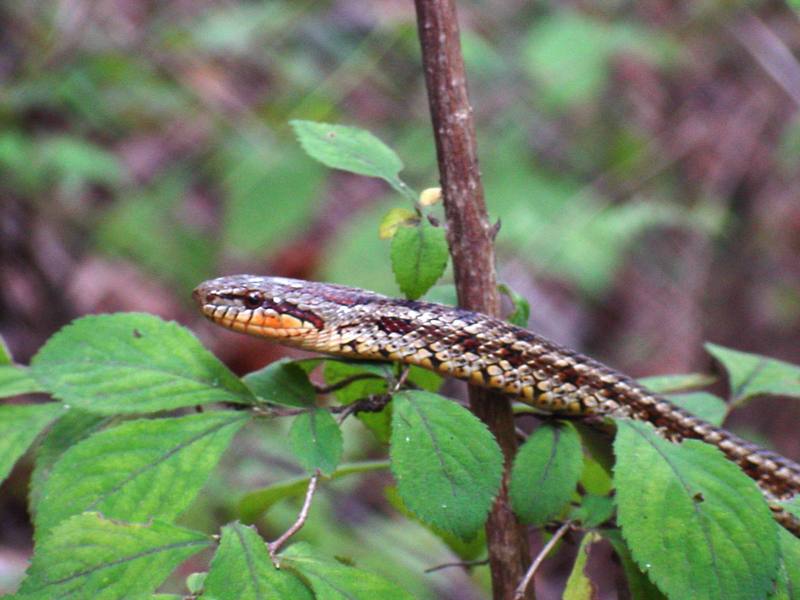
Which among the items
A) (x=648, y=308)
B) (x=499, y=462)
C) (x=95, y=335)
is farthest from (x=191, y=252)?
(x=499, y=462)

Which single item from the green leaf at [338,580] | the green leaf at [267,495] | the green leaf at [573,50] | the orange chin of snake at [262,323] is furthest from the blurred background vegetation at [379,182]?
the green leaf at [338,580]

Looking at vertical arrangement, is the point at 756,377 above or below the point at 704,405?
above

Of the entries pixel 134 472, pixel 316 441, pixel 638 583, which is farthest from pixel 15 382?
pixel 638 583

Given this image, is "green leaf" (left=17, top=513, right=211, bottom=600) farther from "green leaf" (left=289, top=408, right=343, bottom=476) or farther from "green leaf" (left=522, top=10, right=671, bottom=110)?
"green leaf" (left=522, top=10, right=671, bottom=110)

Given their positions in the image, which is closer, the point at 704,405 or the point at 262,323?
the point at 704,405

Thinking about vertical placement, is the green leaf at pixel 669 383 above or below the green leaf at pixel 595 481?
above

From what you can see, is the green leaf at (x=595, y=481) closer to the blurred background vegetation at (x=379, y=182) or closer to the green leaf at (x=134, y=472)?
the green leaf at (x=134, y=472)

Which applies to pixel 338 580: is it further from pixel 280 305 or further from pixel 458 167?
pixel 280 305

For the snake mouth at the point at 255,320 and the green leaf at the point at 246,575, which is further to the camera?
the snake mouth at the point at 255,320
